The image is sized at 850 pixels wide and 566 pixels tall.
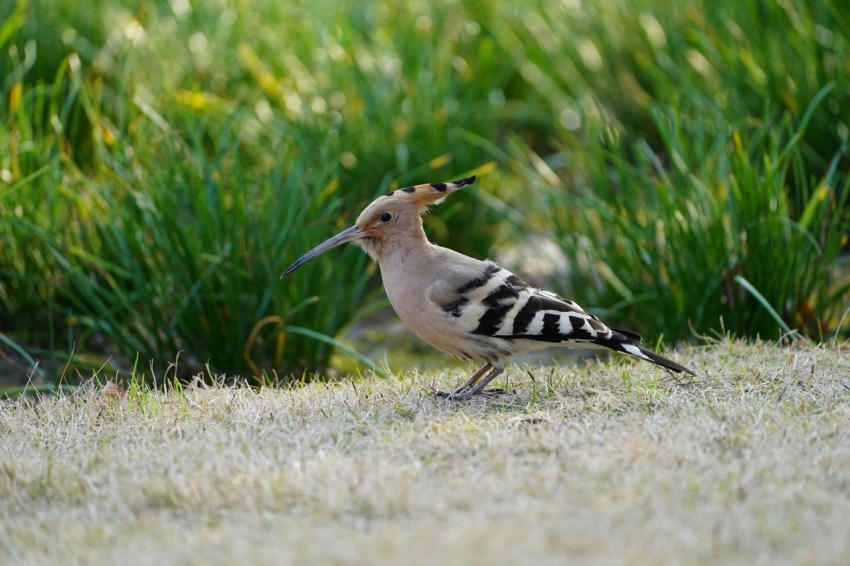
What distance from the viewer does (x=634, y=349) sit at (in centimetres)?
294

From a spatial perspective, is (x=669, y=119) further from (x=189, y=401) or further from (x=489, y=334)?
(x=189, y=401)

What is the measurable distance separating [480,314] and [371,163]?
1950mm

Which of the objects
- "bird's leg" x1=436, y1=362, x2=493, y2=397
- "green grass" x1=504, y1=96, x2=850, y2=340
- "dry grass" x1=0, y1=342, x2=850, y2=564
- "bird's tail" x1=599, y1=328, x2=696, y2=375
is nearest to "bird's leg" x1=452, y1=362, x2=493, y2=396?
"bird's leg" x1=436, y1=362, x2=493, y2=397

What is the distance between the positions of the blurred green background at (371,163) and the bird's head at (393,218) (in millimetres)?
660

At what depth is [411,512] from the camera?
206 centimetres

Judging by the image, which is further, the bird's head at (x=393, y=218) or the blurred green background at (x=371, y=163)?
the blurred green background at (x=371, y=163)

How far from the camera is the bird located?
2.96 m

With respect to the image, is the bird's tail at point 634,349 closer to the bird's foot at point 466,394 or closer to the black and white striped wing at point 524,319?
the black and white striped wing at point 524,319

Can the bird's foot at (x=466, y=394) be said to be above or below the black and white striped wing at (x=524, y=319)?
below

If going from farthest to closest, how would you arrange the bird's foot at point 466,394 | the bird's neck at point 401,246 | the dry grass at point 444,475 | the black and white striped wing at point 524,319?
the bird's neck at point 401,246 → the black and white striped wing at point 524,319 → the bird's foot at point 466,394 → the dry grass at point 444,475

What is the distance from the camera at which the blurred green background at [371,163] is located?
12.7ft

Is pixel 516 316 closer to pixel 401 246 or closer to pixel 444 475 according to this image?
pixel 401 246

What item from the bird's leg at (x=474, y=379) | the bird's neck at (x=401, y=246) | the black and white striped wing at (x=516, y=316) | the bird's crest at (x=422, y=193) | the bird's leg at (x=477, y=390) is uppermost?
the bird's crest at (x=422, y=193)

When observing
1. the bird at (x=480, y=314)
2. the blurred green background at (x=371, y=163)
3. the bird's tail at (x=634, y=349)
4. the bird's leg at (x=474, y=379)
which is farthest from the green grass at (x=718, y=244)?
the bird's leg at (x=474, y=379)
